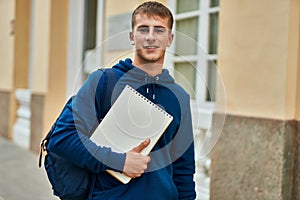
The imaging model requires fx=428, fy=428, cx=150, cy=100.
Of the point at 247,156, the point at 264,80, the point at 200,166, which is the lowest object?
the point at 200,166

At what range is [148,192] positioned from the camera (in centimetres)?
169

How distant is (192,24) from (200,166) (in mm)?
1637

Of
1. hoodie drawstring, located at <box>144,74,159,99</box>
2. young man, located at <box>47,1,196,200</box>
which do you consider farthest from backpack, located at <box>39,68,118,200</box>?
hoodie drawstring, located at <box>144,74,159,99</box>

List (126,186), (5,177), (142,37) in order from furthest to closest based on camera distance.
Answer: (5,177)
(126,186)
(142,37)

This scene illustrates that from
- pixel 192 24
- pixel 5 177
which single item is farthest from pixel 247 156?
pixel 5 177

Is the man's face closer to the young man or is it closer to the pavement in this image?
the young man

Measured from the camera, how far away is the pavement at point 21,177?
5.07 metres

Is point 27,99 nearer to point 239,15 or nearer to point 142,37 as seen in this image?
point 239,15

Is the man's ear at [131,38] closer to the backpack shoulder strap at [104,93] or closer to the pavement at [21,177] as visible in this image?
the backpack shoulder strap at [104,93]

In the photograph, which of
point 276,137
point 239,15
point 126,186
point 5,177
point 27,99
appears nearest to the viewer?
point 126,186

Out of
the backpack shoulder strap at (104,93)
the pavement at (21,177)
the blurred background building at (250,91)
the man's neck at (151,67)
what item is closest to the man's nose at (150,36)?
the man's neck at (151,67)

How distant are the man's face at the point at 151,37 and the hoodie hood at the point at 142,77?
0.07 meters

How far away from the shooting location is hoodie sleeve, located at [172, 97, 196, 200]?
1.76 m

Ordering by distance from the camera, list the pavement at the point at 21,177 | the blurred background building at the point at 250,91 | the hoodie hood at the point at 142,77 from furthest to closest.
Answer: the pavement at the point at 21,177 < the blurred background building at the point at 250,91 < the hoodie hood at the point at 142,77
